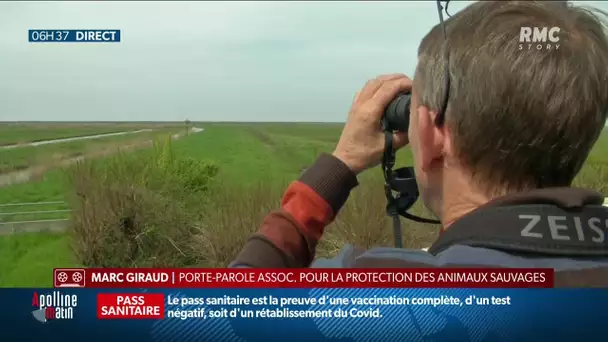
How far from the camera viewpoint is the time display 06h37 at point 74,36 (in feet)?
4.03

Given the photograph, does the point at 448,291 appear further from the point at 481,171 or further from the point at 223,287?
the point at 223,287

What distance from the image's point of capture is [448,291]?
861 mm

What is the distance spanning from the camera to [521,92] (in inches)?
28.1

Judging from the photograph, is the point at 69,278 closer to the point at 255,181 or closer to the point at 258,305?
the point at 258,305

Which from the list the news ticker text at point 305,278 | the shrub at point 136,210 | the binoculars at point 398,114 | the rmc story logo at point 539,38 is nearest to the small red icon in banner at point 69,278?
the news ticker text at point 305,278

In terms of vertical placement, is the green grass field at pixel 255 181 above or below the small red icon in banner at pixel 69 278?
below

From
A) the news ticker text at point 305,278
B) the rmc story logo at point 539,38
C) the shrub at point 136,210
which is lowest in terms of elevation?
the shrub at point 136,210

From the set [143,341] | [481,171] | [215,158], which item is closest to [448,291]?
[481,171]

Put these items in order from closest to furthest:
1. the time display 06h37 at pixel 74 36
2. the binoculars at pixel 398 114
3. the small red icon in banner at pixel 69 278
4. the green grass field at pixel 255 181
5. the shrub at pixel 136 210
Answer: the binoculars at pixel 398 114 → the small red icon in banner at pixel 69 278 → the time display 06h37 at pixel 74 36 → the green grass field at pixel 255 181 → the shrub at pixel 136 210

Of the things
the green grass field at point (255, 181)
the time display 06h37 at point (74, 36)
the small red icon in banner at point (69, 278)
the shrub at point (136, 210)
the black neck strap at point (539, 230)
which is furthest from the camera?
the shrub at point (136, 210)

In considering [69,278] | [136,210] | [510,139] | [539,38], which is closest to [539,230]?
[510,139]

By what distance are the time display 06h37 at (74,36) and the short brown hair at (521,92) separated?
75 cm

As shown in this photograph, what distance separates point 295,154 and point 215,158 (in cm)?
90

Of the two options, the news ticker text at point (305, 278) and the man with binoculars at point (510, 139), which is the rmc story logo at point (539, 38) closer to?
the man with binoculars at point (510, 139)
